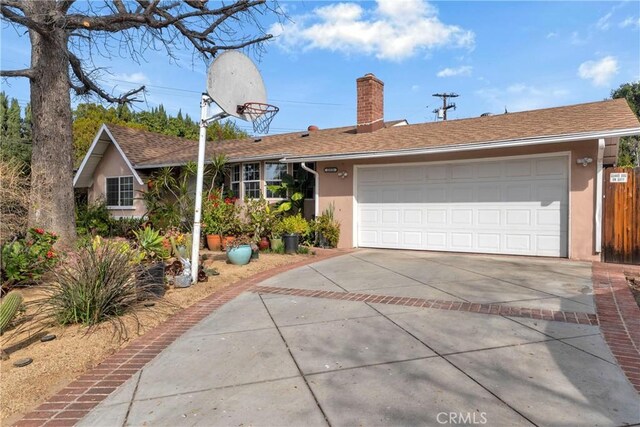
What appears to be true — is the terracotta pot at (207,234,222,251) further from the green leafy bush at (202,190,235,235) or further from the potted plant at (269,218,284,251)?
the potted plant at (269,218,284,251)

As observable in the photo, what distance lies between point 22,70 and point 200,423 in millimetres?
10188

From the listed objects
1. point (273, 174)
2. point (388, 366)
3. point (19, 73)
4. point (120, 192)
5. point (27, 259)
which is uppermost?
point (19, 73)

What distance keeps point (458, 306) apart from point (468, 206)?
5360 mm

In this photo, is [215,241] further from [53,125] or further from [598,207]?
[598,207]

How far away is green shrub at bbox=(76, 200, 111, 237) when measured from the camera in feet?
50.5

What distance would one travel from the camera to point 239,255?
8711 mm

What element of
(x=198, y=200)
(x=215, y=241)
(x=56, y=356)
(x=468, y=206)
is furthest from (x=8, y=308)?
(x=468, y=206)

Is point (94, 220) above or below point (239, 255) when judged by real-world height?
above

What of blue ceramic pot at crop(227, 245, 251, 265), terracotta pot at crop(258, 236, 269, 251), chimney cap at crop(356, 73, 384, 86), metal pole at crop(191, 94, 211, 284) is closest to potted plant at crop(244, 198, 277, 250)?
terracotta pot at crop(258, 236, 269, 251)

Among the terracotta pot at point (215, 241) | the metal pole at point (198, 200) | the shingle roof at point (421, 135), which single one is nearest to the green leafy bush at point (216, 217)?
the terracotta pot at point (215, 241)

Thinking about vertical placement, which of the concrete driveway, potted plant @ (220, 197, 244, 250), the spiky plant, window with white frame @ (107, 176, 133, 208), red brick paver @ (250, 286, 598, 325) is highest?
window with white frame @ (107, 176, 133, 208)

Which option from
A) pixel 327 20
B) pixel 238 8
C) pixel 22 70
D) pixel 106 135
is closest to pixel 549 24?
pixel 327 20

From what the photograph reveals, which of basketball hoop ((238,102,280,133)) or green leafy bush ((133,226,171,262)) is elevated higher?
basketball hoop ((238,102,280,133))

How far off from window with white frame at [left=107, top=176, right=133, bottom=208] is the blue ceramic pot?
10.2m
